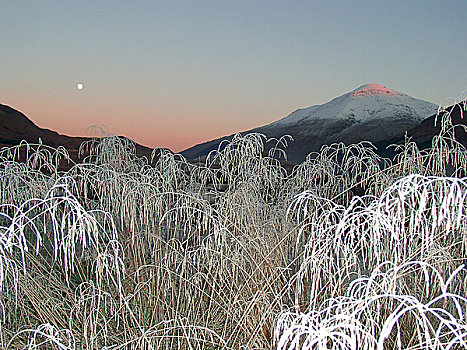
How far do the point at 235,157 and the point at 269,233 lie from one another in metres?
0.42

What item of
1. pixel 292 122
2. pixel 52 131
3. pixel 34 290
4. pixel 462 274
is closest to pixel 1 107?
pixel 52 131

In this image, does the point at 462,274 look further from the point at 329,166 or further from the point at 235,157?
the point at 235,157

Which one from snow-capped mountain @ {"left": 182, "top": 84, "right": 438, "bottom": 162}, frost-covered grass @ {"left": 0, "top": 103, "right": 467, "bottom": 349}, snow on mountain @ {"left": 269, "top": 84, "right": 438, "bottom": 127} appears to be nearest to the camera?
frost-covered grass @ {"left": 0, "top": 103, "right": 467, "bottom": 349}

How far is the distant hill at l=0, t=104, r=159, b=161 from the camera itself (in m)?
6.28

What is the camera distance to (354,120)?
15633 millimetres

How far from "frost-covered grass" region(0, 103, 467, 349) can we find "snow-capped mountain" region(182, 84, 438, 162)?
41.7 feet

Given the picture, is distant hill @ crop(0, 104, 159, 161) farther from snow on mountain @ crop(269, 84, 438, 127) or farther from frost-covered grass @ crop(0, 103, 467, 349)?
snow on mountain @ crop(269, 84, 438, 127)

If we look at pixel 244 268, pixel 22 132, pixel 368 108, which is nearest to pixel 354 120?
pixel 368 108

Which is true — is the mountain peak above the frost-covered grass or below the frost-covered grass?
above

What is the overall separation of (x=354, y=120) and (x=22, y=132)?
11879mm

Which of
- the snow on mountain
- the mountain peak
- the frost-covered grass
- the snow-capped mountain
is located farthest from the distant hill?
the mountain peak

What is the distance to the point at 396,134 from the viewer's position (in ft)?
47.6

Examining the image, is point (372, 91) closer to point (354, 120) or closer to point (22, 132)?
point (354, 120)

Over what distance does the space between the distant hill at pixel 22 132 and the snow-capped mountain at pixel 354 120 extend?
866 cm
